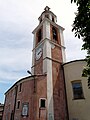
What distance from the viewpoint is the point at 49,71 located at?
1762 centimetres

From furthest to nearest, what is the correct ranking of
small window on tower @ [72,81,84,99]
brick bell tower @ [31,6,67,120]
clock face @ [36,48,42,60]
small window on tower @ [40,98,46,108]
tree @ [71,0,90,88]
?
clock face @ [36,48,42,60] < small window on tower @ [72,81,84,99] < brick bell tower @ [31,6,67,120] < small window on tower @ [40,98,46,108] < tree @ [71,0,90,88]

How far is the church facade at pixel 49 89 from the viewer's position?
49.3 feet

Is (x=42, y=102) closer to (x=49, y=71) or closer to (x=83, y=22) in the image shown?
(x=49, y=71)

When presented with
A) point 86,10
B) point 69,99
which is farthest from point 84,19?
point 69,99

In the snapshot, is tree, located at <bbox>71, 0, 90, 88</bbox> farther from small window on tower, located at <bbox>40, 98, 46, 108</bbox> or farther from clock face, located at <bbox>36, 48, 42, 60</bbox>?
clock face, located at <bbox>36, 48, 42, 60</bbox>

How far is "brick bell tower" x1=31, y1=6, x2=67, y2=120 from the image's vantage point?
15.1 m

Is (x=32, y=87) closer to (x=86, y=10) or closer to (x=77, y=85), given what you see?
(x=77, y=85)

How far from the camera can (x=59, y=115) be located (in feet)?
50.6

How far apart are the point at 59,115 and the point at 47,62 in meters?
6.58

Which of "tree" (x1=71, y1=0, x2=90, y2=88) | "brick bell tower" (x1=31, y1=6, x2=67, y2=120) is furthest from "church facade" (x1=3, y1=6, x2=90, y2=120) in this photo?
"tree" (x1=71, y1=0, x2=90, y2=88)

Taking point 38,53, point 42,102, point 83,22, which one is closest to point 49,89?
point 42,102

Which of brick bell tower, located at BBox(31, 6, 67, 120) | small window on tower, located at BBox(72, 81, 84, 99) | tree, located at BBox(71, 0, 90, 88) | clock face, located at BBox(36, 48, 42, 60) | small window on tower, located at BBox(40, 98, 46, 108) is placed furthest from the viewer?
clock face, located at BBox(36, 48, 42, 60)

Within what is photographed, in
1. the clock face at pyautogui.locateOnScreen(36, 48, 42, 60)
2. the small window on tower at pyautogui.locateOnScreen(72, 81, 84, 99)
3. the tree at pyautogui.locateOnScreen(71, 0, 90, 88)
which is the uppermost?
the clock face at pyautogui.locateOnScreen(36, 48, 42, 60)

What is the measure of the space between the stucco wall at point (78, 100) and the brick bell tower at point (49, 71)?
687 mm
